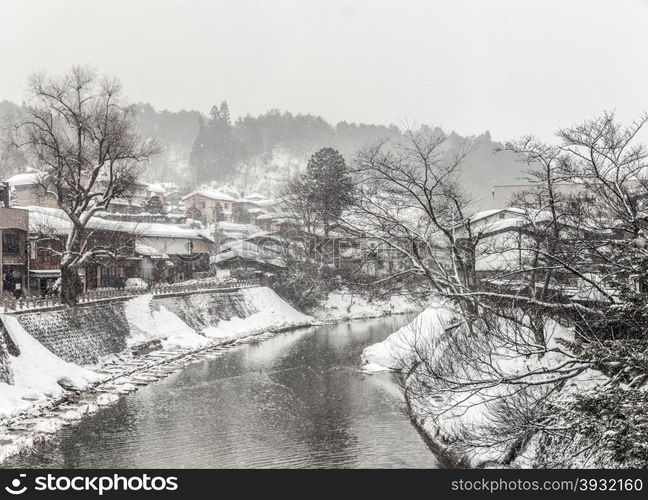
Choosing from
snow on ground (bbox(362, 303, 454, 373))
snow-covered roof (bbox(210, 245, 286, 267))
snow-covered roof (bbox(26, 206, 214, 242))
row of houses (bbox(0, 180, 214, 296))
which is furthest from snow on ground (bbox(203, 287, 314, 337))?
snow on ground (bbox(362, 303, 454, 373))

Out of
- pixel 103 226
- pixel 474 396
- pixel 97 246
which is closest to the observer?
pixel 474 396

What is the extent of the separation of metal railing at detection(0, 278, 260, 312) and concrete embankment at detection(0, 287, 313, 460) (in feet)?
1.55

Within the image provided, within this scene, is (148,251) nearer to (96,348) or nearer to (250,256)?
(250,256)

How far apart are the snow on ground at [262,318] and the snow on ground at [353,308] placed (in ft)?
6.45

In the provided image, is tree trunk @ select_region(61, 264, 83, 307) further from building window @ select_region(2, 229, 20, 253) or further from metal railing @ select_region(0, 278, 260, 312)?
building window @ select_region(2, 229, 20, 253)

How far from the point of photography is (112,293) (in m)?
27.3

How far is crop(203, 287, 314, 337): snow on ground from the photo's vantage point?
106ft

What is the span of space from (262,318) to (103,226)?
11.5 meters

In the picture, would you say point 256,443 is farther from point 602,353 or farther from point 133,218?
point 133,218

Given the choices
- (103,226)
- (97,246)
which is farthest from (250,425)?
(103,226)

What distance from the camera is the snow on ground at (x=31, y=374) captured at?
1539 centimetres
